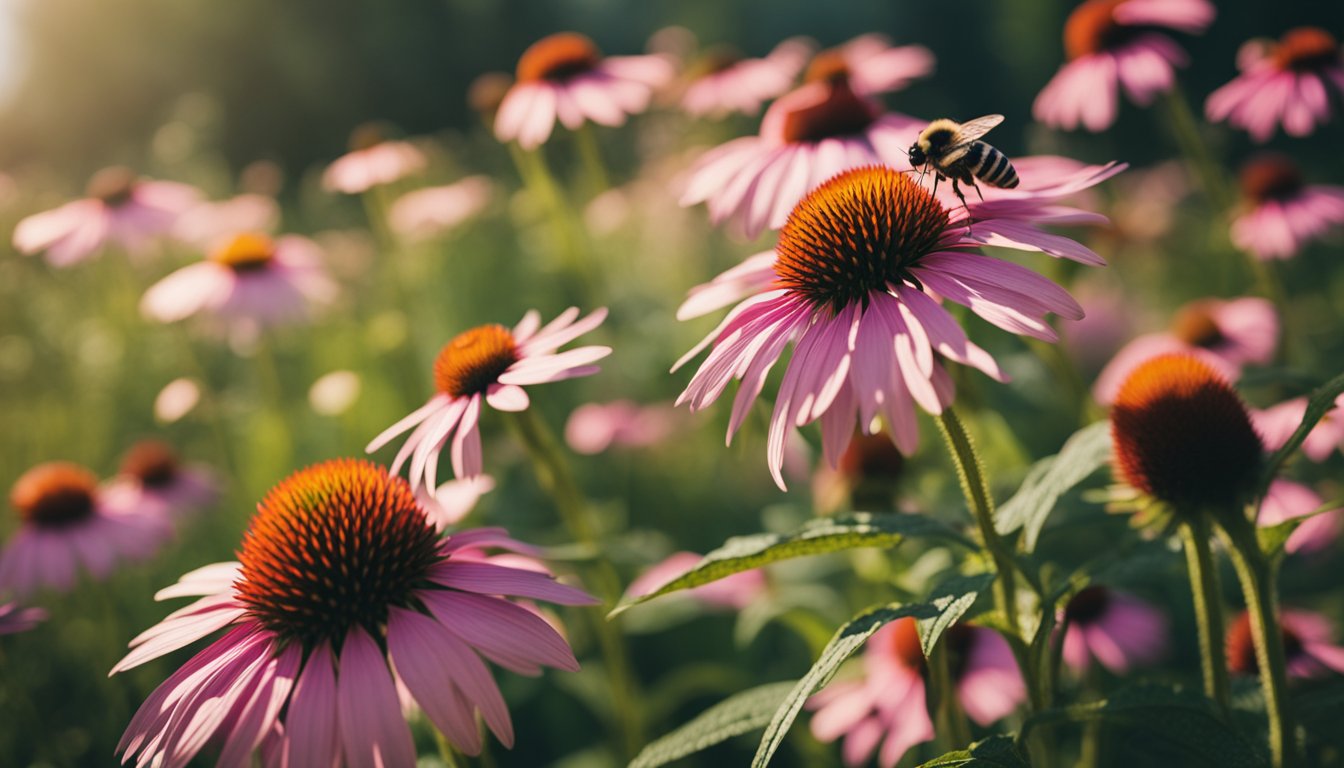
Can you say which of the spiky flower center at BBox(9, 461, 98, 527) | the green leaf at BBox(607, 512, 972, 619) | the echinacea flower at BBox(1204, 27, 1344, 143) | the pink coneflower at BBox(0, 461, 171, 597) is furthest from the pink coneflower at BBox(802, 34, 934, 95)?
the spiky flower center at BBox(9, 461, 98, 527)

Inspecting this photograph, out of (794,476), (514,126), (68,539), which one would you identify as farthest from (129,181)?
(794,476)

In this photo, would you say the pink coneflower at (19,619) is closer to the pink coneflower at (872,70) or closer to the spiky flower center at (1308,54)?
the pink coneflower at (872,70)

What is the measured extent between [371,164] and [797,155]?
1.85 metres

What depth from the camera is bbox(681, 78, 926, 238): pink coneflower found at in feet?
5.02

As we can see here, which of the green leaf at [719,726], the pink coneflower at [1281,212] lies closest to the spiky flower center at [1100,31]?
the pink coneflower at [1281,212]

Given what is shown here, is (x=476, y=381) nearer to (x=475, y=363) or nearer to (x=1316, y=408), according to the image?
(x=475, y=363)

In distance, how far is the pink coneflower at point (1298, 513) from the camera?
152cm

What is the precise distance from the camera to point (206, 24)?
1252cm

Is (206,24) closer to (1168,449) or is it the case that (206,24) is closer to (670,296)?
(670,296)

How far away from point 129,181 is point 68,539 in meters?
1.41

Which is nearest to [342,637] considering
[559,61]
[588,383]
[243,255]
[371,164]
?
[559,61]

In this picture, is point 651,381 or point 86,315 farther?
point 86,315

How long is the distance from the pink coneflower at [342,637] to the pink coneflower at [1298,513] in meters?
1.19

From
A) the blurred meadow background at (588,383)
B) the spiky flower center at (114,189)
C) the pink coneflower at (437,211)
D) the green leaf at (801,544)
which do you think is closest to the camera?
the green leaf at (801,544)
